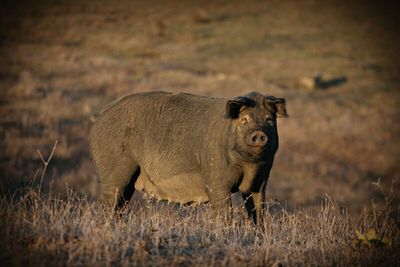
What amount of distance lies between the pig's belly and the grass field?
25cm

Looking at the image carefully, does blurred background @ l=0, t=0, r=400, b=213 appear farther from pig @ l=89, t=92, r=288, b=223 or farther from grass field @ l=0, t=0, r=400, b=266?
pig @ l=89, t=92, r=288, b=223

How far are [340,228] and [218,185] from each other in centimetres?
184

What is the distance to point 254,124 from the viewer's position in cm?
880

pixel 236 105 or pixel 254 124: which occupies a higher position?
pixel 236 105

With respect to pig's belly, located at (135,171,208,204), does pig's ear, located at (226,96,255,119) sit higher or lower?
higher

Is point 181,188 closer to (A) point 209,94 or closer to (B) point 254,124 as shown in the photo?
(B) point 254,124

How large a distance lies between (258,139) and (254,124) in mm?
298

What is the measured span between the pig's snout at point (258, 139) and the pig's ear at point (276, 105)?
0.52 meters

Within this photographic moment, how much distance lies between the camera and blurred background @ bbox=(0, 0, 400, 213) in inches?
1147

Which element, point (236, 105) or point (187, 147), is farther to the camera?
point (187, 147)

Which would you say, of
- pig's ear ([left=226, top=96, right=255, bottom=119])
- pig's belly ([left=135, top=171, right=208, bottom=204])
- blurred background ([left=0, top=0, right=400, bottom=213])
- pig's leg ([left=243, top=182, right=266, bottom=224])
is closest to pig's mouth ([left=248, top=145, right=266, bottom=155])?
pig's ear ([left=226, top=96, right=255, bottom=119])

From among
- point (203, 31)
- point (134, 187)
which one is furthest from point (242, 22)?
point (134, 187)

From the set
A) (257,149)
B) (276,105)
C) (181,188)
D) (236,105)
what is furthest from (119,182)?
(276,105)

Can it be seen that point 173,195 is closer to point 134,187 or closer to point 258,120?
point 134,187
